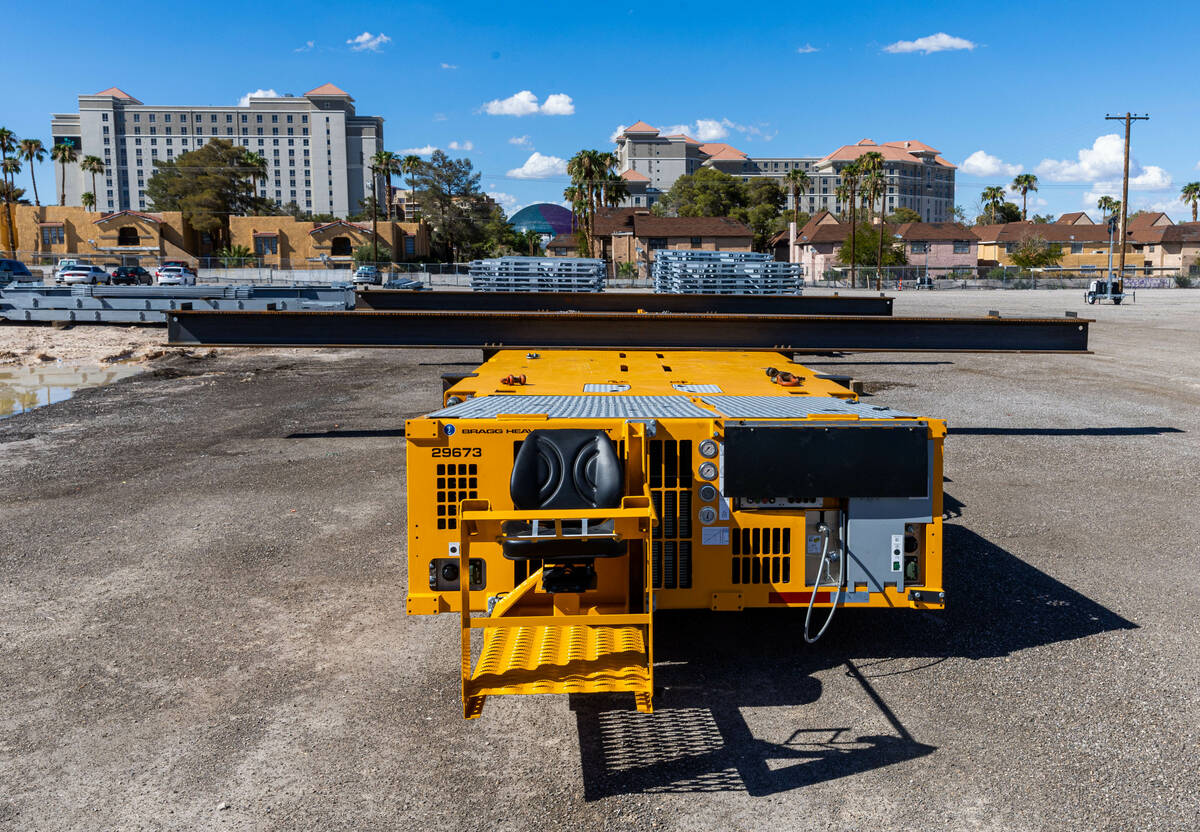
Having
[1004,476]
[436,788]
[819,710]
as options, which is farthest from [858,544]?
[1004,476]

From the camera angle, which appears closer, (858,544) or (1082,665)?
(858,544)

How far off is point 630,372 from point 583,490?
3069 mm

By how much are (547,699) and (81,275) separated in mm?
48988

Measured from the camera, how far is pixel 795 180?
131000mm

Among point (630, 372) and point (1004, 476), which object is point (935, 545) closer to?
point (630, 372)

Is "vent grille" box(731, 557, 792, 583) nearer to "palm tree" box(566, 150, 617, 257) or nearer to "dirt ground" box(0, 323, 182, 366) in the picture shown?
"dirt ground" box(0, 323, 182, 366)

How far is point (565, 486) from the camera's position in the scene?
5.24 m

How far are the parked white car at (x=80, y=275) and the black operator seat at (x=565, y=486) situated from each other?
46716 mm

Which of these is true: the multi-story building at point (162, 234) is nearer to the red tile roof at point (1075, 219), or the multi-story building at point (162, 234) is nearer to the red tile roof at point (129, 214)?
the red tile roof at point (129, 214)

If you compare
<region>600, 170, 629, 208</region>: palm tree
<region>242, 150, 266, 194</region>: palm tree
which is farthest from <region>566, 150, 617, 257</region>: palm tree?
<region>242, 150, 266, 194</region>: palm tree

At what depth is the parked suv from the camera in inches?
1800

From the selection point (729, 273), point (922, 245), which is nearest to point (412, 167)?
point (922, 245)

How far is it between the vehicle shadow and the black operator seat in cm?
108

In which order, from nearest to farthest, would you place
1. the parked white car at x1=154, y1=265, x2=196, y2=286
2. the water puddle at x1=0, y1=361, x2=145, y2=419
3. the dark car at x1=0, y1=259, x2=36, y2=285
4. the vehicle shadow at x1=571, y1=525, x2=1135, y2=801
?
the vehicle shadow at x1=571, y1=525, x2=1135, y2=801
the water puddle at x1=0, y1=361, x2=145, y2=419
the dark car at x1=0, y1=259, x2=36, y2=285
the parked white car at x1=154, y1=265, x2=196, y2=286
